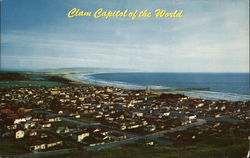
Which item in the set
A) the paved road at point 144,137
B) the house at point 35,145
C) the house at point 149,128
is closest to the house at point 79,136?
the paved road at point 144,137

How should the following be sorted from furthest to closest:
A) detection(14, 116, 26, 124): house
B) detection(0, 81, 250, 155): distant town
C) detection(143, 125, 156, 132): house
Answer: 1. detection(14, 116, 26, 124): house
2. detection(143, 125, 156, 132): house
3. detection(0, 81, 250, 155): distant town

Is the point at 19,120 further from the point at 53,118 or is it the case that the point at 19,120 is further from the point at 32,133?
the point at 32,133

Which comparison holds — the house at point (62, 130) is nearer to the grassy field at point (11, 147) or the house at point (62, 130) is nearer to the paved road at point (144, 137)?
the grassy field at point (11, 147)

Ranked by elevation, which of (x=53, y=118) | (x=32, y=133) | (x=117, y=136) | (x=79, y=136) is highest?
(x=53, y=118)

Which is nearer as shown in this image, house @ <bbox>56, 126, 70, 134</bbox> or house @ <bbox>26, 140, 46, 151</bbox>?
house @ <bbox>26, 140, 46, 151</bbox>

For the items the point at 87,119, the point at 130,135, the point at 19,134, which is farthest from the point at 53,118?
the point at 130,135

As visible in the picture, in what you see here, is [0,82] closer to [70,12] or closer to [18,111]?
[18,111]

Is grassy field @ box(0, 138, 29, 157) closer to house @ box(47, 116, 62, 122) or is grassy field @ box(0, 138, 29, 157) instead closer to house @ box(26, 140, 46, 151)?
house @ box(26, 140, 46, 151)

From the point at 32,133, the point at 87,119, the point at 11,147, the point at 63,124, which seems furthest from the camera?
the point at 87,119

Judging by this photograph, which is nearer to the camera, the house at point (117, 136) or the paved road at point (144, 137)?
the paved road at point (144, 137)

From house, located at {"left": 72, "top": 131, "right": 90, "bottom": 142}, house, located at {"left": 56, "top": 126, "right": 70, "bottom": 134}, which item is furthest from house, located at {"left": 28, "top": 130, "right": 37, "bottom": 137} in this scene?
house, located at {"left": 72, "top": 131, "right": 90, "bottom": 142}

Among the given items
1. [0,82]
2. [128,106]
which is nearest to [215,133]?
[128,106]
